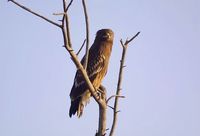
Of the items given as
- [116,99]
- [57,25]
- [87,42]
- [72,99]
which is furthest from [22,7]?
[72,99]

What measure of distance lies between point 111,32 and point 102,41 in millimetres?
367

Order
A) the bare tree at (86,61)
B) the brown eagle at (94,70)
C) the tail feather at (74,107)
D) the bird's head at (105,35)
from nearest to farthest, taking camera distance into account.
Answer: the bare tree at (86,61), the tail feather at (74,107), the brown eagle at (94,70), the bird's head at (105,35)

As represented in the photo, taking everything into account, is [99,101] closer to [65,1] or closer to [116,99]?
[116,99]

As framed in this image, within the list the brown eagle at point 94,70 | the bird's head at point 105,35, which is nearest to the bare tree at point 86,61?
the brown eagle at point 94,70

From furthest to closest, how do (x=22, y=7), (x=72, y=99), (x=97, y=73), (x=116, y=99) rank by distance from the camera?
(x=97, y=73) → (x=72, y=99) → (x=116, y=99) → (x=22, y=7)

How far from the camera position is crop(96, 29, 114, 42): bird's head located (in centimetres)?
1030

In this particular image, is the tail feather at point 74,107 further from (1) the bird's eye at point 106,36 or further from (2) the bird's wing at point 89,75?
(1) the bird's eye at point 106,36

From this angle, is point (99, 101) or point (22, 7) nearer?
point (22, 7)

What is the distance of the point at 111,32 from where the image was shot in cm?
1042

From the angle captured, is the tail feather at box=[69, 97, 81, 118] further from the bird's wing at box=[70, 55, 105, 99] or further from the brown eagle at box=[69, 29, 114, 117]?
the bird's wing at box=[70, 55, 105, 99]

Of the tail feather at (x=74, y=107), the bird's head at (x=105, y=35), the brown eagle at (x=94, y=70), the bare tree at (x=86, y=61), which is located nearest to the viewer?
the bare tree at (x=86, y=61)

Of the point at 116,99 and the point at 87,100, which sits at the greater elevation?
the point at 87,100

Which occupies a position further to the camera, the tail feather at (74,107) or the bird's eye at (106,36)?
the bird's eye at (106,36)

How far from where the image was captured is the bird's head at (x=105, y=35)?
33.8 feet
